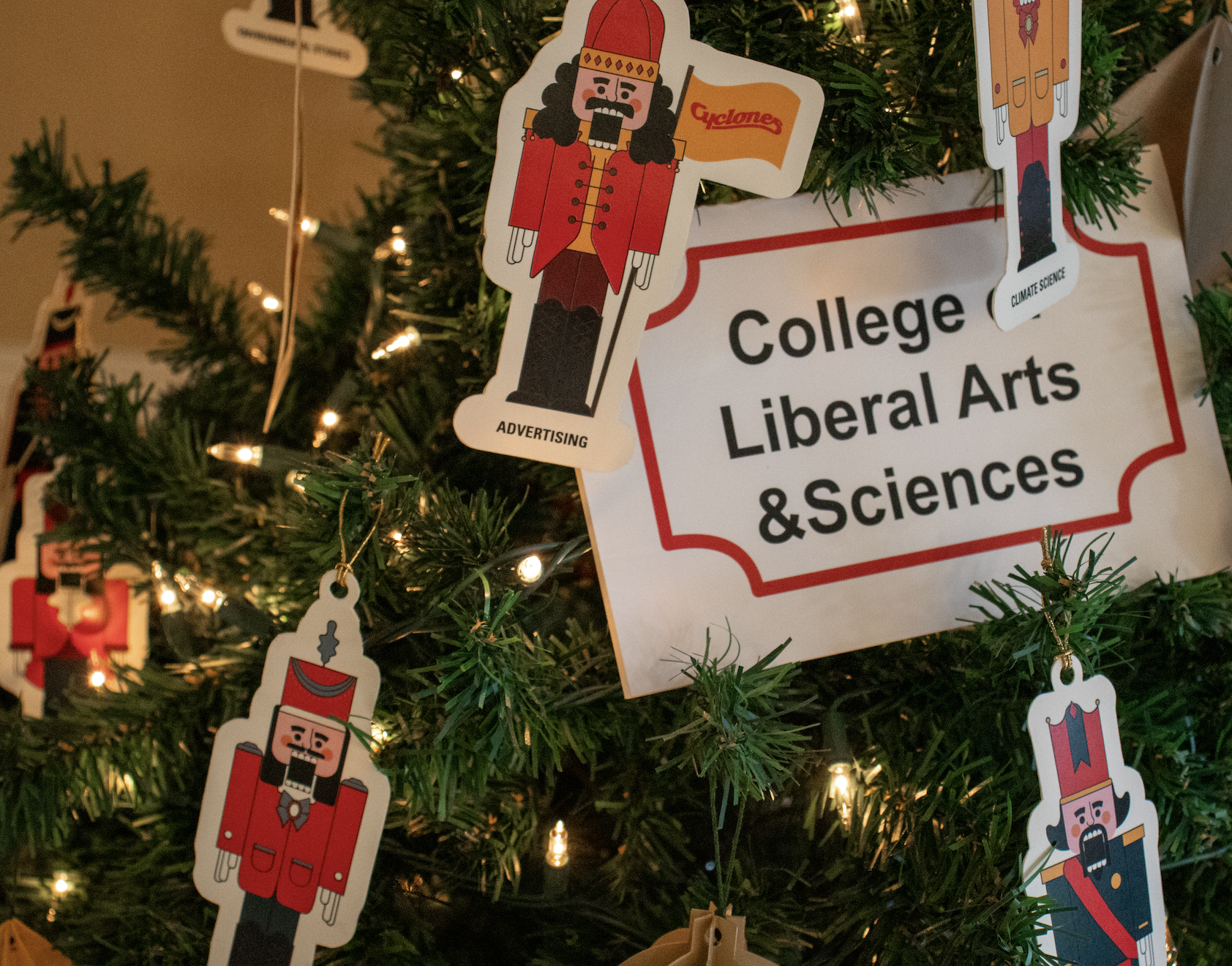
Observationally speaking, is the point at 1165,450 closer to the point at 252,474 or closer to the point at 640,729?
the point at 640,729

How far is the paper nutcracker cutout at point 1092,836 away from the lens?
0.40m

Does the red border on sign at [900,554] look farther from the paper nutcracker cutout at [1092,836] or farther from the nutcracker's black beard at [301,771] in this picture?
the nutcracker's black beard at [301,771]

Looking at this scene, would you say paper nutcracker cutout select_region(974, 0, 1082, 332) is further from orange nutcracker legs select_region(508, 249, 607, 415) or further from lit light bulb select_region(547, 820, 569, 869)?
lit light bulb select_region(547, 820, 569, 869)

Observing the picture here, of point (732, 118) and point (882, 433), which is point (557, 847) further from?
point (732, 118)

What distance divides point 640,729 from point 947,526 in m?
0.20

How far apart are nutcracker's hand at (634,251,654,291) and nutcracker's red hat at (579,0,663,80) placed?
0.08m

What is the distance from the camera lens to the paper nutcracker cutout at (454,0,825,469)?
0.39 m

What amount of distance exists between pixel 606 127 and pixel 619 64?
3 centimetres

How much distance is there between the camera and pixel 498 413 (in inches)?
15.5

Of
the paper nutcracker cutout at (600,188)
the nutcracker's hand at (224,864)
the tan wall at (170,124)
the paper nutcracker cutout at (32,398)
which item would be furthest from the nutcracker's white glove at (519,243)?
the tan wall at (170,124)

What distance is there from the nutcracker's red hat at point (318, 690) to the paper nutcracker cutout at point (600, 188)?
0.44 feet

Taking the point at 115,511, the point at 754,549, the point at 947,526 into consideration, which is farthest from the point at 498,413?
the point at 115,511

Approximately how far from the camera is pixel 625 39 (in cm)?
39

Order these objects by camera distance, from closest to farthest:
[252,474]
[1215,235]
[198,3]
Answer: [1215,235] → [252,474] → [198,3]
